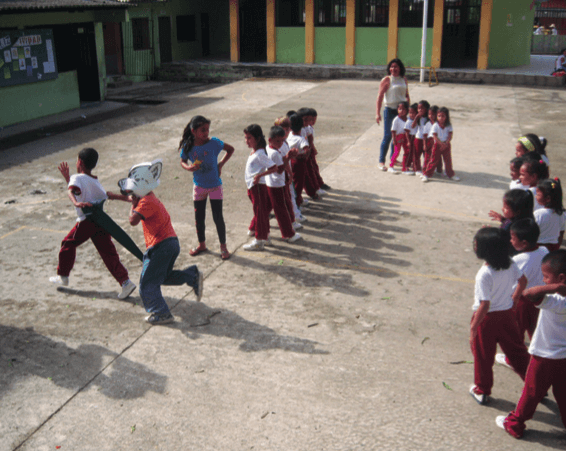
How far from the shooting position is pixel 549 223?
5293 millimetres

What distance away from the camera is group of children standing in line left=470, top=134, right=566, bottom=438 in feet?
12.4

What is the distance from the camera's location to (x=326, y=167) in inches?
429

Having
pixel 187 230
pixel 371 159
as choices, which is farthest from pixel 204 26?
pixel 187 230

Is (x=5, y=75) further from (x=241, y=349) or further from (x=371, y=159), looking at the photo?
(x=241, y=349)

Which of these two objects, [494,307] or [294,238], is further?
[294,238]

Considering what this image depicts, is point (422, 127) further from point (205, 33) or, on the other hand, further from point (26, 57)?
point (205, 33)

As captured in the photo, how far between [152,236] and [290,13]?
21808mm

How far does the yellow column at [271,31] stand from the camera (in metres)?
24.7

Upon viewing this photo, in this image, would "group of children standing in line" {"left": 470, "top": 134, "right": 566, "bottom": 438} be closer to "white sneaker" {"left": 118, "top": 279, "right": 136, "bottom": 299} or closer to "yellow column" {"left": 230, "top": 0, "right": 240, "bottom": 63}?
"white sneaker" {"left": 118, "top": 279, "right": 136, "bottom": 299}

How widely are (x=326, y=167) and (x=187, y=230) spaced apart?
3.72 m

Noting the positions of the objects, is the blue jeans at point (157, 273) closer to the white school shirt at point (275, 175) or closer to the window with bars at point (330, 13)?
the white school shirt at point (275, 175)

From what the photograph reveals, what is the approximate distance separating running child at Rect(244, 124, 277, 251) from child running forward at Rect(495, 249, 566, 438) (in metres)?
3.78

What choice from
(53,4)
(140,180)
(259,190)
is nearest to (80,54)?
(53,4)

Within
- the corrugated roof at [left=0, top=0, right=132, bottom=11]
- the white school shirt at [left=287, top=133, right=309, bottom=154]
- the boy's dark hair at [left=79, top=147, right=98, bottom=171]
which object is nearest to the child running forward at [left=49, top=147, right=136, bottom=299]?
the boy's dark hair at [left=79, top=147, right=98, bottom=171]
